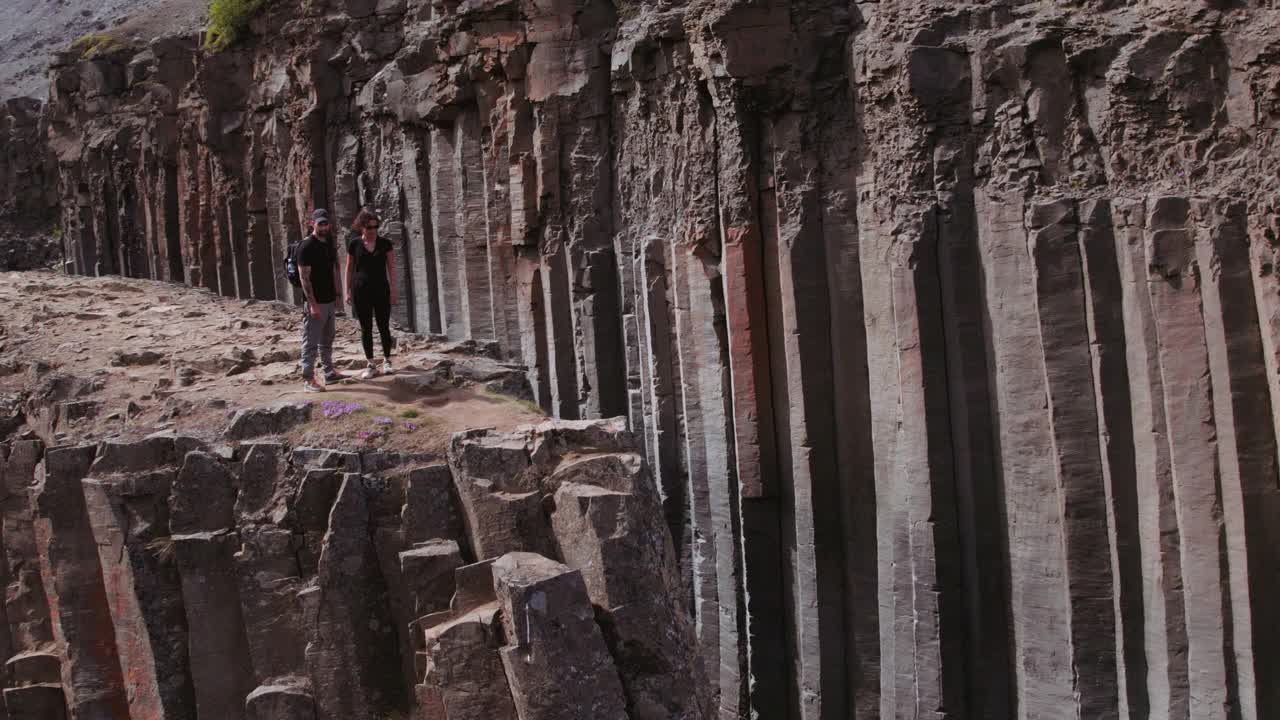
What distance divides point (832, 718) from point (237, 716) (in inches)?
239

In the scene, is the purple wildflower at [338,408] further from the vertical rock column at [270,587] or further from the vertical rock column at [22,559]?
the vertical rock column at [22,559]

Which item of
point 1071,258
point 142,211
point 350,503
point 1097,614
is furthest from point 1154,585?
point 142,211

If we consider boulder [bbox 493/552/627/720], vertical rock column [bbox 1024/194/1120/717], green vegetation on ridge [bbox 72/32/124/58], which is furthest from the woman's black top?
green vegetation on ridge [bbox 72/32/124/58]

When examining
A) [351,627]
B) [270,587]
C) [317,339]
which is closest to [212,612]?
[270,587]

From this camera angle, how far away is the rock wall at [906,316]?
10688 millimetres

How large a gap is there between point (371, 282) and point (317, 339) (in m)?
1.07

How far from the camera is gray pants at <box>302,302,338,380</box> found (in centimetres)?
1395

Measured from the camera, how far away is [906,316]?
12.5 meters

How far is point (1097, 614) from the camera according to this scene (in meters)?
11.3

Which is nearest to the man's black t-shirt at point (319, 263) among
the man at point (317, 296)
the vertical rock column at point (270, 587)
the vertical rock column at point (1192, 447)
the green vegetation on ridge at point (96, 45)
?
the man at point (317, 296)

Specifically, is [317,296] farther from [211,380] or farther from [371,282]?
[211,380]

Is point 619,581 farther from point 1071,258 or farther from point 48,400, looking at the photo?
point 48,400

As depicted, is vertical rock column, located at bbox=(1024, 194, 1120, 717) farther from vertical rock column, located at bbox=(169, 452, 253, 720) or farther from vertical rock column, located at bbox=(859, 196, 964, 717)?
vertical rock column, located at bbox=(169, 452, 253, 720)

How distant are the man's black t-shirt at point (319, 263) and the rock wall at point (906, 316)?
3.79m
